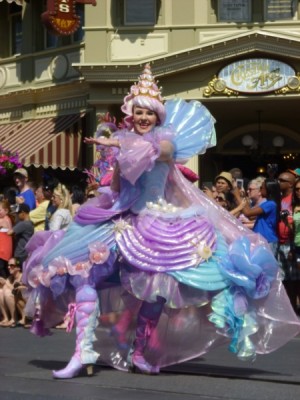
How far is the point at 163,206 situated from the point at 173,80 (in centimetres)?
1240

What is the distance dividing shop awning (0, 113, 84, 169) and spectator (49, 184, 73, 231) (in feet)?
26.9

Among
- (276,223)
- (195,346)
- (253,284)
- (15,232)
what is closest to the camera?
(253,284)

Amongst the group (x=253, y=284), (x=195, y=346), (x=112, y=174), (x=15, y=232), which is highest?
(x=112, y=174)

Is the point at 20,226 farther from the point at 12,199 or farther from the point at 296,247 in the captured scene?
the point at 296,247

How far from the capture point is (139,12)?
19.8 metres

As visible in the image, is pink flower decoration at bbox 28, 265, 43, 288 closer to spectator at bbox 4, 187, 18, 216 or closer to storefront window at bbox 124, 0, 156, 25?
spectator at bbox 4, 187, 18, 216

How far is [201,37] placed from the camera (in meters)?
19.5

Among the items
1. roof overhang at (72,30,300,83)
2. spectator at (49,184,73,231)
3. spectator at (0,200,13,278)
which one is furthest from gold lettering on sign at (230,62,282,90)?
spectator at (0,200,13,278)

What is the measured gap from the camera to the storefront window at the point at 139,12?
19.7 metres

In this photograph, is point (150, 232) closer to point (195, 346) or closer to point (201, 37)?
point (195, 346)

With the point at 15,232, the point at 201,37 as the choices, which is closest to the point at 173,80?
the point at 201,37

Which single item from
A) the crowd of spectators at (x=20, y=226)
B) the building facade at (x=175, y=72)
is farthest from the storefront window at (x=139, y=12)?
the crowd of spectators at (x=20, y=226)

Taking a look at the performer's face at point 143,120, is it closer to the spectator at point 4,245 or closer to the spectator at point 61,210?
the spectator at point 61,210

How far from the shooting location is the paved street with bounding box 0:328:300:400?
20.7 ft
